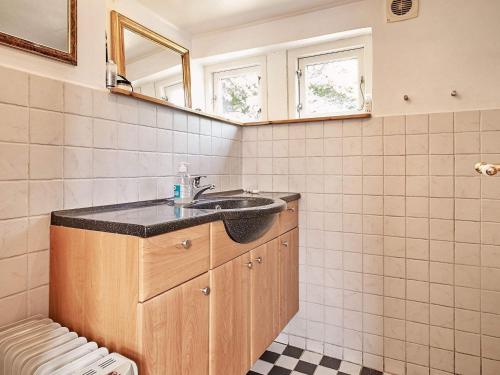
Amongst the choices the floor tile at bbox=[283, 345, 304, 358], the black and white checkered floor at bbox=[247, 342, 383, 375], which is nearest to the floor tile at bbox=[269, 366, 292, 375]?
the black and white checkered floor at bbox=[247, 342, 383, 375]

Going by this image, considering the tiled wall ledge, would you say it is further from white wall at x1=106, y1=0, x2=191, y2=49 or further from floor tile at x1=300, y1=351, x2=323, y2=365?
floor tile at x1=300, y1=351, x2=323, y2=365

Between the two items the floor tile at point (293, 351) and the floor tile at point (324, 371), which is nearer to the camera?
the floor tile at point (324, 371)

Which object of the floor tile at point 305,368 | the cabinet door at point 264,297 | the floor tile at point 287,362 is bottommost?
the floor tile at point 305,368

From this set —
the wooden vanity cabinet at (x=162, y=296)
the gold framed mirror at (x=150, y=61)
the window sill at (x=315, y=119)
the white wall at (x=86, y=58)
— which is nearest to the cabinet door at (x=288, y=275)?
the wooden vanity cabinet at (x=162, y=296)

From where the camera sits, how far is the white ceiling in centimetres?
184

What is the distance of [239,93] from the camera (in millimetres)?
2311

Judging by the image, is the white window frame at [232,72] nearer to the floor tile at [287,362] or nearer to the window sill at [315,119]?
the window sill at [315,119]

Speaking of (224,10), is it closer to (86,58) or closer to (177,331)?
(86,58)

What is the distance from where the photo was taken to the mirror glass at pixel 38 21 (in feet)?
3.20

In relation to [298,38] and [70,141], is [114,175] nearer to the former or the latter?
[70,141]

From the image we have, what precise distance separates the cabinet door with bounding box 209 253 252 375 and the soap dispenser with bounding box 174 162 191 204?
461mm

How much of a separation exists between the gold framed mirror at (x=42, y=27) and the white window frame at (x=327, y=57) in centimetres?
134

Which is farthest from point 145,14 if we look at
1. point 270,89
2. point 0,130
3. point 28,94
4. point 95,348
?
point 95,348

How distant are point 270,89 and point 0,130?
160 centimetres
